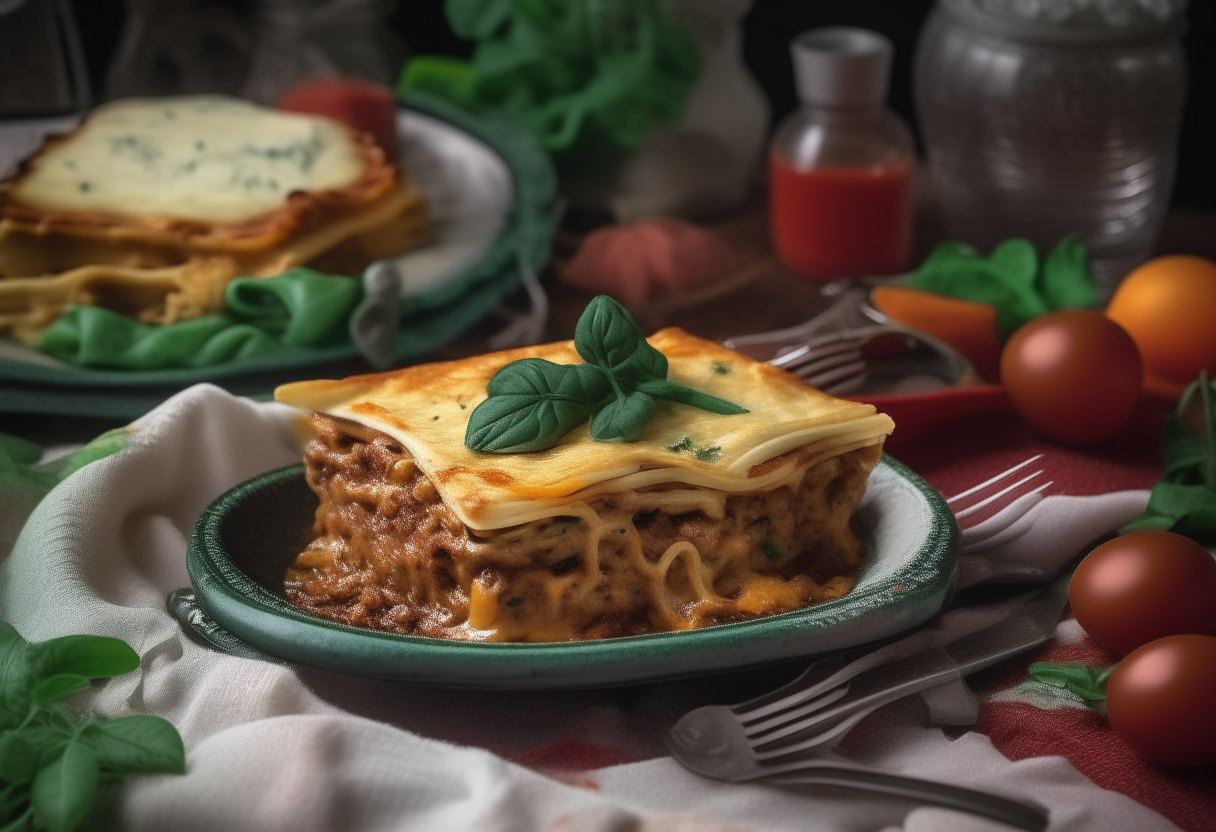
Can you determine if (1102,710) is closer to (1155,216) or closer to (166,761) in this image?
(166,761)

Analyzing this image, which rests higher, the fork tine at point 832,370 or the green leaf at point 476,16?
the green leaf at point 476,16

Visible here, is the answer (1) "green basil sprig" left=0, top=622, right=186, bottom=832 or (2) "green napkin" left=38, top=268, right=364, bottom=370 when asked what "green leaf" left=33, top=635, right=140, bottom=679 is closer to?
(1) "green basil sprig" left=0, top=622, right=186, bottom=832

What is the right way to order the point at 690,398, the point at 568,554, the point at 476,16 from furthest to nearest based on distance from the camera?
the point at 476,16 < the point at 690,398 < the point at 568,554

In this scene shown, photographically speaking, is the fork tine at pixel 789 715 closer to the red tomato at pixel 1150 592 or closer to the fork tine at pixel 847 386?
the red tomato at pixel 1150 592

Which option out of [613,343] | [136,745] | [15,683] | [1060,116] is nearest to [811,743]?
[613,343]

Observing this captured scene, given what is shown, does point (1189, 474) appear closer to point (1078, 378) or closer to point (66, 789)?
point (1078, 378)

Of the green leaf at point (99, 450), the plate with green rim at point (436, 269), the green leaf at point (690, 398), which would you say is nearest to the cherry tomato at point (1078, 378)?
the green leaf at point (690, 398)

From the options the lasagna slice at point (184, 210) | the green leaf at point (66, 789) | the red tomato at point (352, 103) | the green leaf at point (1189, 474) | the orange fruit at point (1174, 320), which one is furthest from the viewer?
the red tomato at point (352, 103)

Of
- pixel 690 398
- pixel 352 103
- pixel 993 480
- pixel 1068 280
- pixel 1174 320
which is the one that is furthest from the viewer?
pixel 352 103

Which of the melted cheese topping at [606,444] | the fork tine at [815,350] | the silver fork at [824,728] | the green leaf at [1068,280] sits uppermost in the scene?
the melted cheese topping at [606,444]
